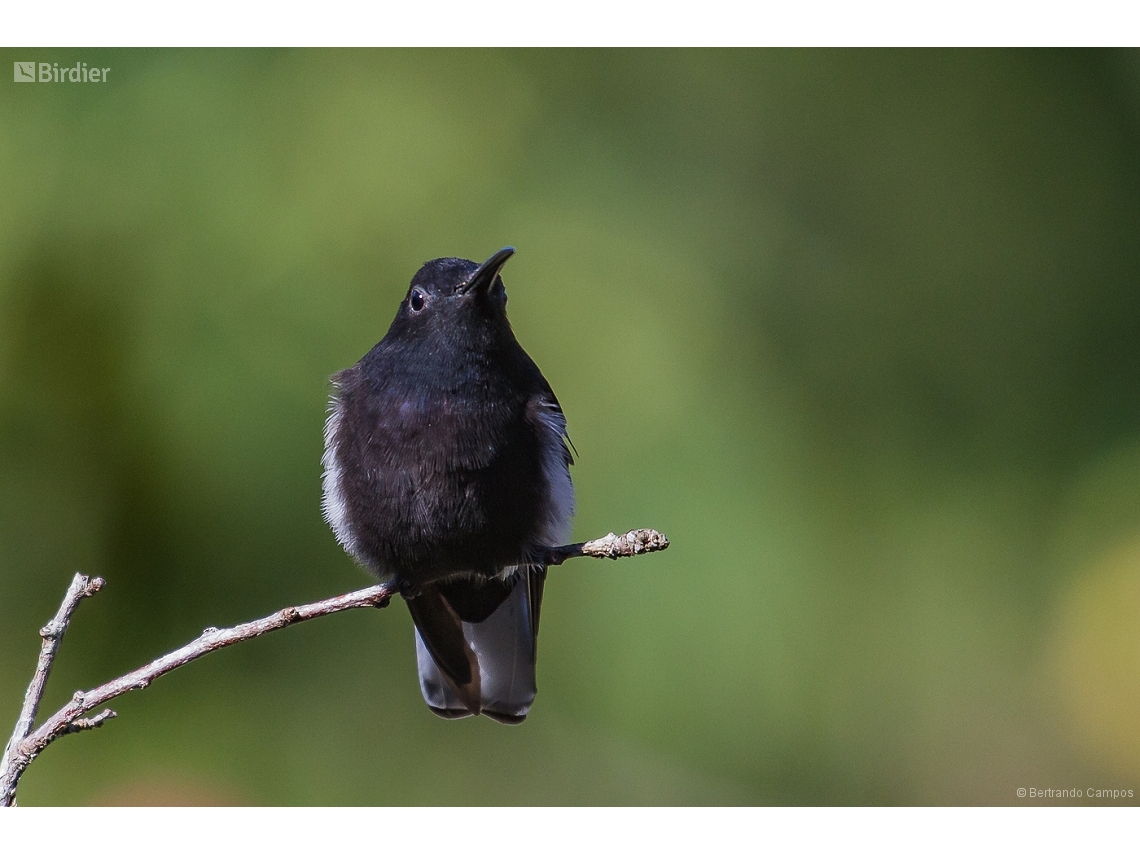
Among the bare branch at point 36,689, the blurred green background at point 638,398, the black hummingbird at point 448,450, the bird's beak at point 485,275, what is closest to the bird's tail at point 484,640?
the black hummingbird at point 448,450

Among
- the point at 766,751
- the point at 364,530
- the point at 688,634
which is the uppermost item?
the point at 364,530

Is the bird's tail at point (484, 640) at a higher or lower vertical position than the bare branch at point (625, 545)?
lower

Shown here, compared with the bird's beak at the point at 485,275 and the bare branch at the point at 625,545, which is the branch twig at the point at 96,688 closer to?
the bare branch at the point at 625,545

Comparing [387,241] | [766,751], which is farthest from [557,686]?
[387,241]

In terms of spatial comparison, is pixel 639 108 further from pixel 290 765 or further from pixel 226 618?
pixel 290 765

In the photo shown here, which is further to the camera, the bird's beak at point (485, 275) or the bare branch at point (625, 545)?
the bird's beak at point (485, 275)

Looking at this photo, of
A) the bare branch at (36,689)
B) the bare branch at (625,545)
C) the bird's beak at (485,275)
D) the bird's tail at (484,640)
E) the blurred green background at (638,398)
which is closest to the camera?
the bare branch at (36,689)
